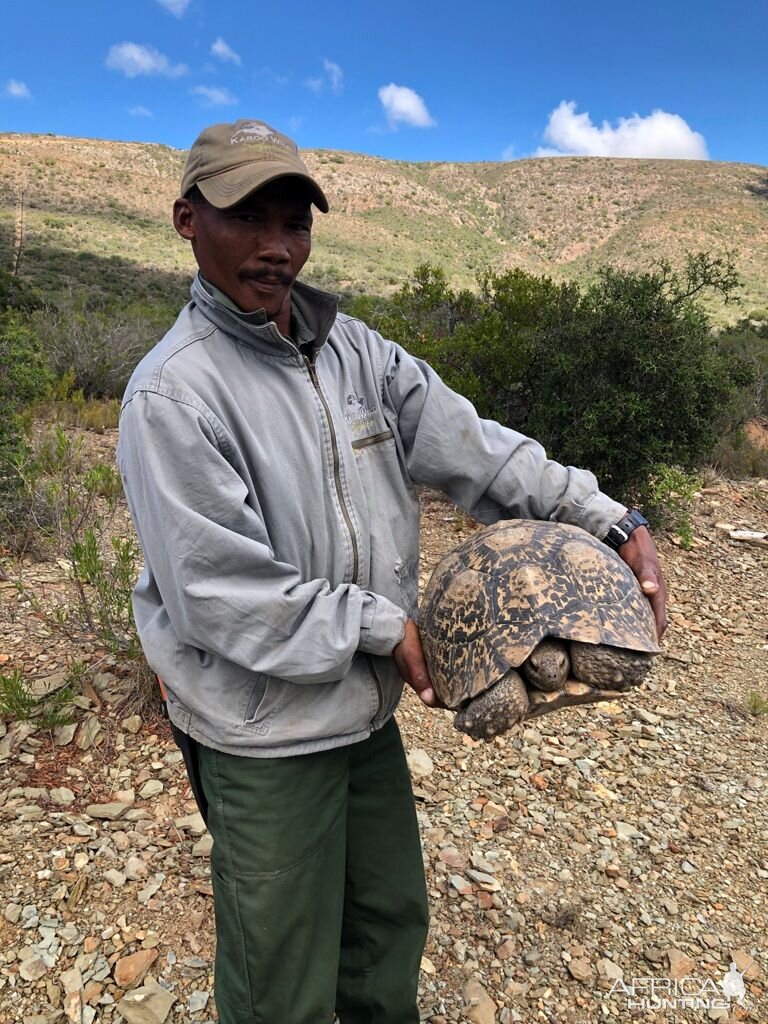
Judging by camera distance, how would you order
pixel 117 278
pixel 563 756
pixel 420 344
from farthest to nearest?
pixel 117 278
pixel 420 344
pixel 563 756

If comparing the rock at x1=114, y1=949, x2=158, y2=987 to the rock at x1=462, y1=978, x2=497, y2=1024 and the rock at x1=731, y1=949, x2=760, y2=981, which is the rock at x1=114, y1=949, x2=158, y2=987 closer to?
the rock at x1=462, y1=978, x2=497, y2=1024

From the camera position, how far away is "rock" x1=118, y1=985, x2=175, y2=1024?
2.25 metres

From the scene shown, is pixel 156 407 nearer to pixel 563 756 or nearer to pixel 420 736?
pixel 420 736

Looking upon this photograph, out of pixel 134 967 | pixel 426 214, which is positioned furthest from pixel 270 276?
pixel 426 214

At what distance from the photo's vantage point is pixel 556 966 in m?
2.57

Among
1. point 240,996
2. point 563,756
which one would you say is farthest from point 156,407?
point 563,756

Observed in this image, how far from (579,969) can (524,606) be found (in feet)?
5.22

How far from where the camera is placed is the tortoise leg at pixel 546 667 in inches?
72.8

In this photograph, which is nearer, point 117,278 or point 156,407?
point 156,407

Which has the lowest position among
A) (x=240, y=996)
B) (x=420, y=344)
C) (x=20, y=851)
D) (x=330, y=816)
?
(x=20, y=851)

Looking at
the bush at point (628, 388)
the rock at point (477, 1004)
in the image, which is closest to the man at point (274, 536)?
the rock at point (477, 1004)

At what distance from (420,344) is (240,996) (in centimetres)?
647

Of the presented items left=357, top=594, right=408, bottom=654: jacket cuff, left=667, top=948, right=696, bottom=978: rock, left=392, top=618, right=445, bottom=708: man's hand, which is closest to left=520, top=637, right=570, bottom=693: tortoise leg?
left=392, top=618, right=445, bottom=708: man's hand

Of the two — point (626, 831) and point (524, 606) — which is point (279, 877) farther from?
point (626, 831)
